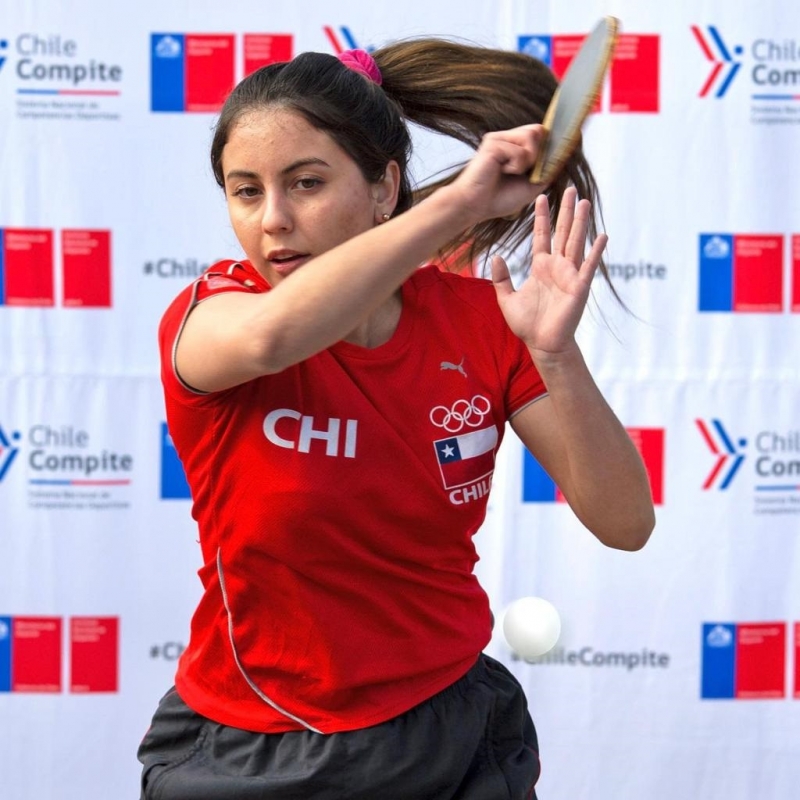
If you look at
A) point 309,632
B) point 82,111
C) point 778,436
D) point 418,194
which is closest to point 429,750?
point 309,632

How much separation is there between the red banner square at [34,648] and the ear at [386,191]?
6.27ft

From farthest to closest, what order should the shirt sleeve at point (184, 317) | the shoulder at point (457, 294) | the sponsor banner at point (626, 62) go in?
the sponsor banner at point (626, 62) < the shoulder at point (457, 294) < the shirt sleeve at point (184, 317)

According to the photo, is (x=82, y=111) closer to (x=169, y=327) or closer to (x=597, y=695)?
(x=169, y=327)

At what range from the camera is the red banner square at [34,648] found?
10.2 ft

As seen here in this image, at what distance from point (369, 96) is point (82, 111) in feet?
5.46

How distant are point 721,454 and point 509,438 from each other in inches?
22.9

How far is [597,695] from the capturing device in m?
3.11

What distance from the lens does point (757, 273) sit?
3.10m

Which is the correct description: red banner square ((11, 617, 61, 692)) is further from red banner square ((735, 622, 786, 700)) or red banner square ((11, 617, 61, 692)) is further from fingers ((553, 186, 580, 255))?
fingers ((553, 186, 580, 255))

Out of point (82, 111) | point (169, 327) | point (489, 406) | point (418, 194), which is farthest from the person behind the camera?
point (82, 111)

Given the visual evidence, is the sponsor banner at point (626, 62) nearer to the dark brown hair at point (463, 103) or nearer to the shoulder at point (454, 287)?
the dark brown hair at point (463, 103)

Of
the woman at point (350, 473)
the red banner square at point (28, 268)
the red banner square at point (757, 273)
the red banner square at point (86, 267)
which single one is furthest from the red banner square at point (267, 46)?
the woman at point (350, 473)

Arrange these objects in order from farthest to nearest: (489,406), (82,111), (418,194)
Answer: (82,111)
(418,194)
(489,406)

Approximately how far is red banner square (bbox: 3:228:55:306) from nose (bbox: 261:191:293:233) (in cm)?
178
